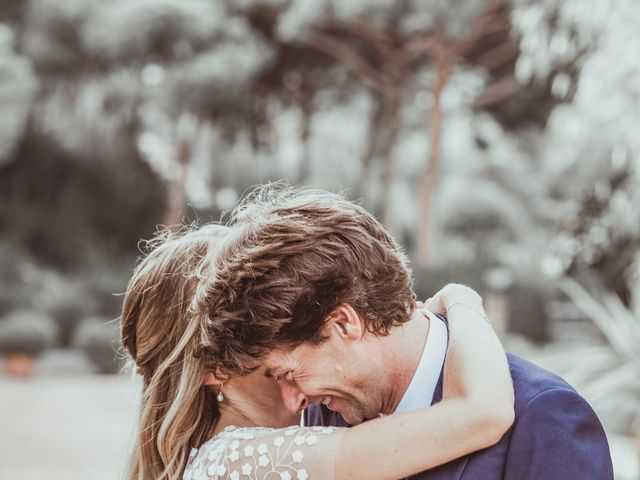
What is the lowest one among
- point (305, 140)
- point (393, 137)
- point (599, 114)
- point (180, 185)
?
point (180, 185)

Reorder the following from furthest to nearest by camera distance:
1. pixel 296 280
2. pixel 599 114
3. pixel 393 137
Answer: pixel 393 137 < pixel 599 114 < pixel 296 280

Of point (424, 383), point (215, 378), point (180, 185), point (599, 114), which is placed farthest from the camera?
point (180, 185)

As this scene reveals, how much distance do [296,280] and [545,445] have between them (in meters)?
0.59

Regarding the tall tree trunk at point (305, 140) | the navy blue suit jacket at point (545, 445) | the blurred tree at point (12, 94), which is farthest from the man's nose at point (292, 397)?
the tall tree trunk at point (305, 140)

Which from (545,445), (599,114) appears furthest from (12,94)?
(545,445)

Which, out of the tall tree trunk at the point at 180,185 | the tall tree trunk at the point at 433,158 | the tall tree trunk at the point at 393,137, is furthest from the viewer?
the tall tree trunk at the point at 393,137

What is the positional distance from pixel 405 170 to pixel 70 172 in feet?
32.0

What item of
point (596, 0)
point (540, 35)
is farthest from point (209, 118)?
point (596, 0)

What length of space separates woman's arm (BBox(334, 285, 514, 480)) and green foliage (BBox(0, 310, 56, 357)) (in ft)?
42.0

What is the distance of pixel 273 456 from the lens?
5.82 feet

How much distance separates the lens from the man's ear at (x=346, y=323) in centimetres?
176

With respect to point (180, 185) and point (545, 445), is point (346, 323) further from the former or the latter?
point (180, 185)

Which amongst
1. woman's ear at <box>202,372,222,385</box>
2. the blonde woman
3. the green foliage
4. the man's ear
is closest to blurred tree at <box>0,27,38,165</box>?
the green foliage

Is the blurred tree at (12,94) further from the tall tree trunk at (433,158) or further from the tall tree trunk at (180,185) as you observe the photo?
the tall tree trunk at (433,158)
